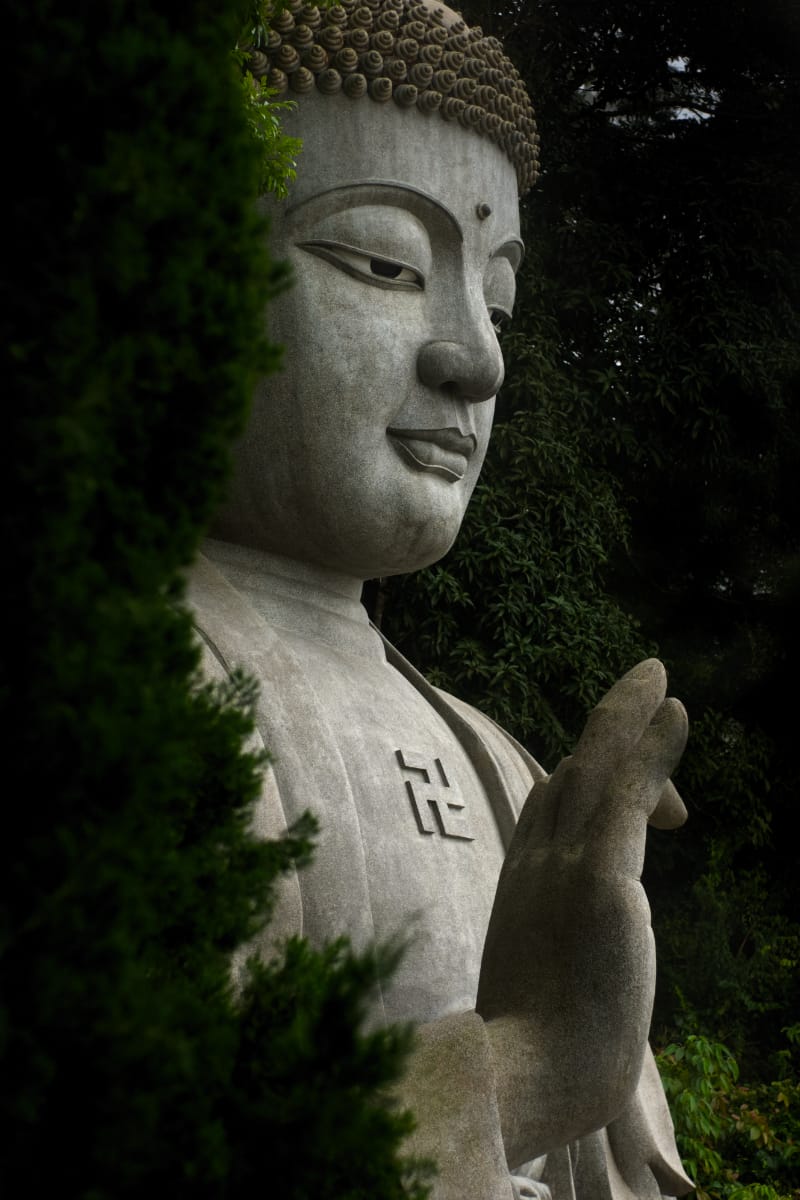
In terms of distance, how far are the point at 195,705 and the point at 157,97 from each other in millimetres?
554

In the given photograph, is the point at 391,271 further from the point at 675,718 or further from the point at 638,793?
the point at 638,793

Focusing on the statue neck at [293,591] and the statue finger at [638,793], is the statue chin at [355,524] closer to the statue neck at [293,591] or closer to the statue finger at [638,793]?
the statue neck at [293,591]

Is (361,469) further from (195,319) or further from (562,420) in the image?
(562,420)

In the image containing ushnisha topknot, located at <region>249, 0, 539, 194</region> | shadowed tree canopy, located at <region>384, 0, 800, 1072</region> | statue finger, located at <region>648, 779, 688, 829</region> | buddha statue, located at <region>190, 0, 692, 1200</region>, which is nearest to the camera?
buddha statue, located at <region>190, 0, 692, 1200</region>

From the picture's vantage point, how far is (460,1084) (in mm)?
2529

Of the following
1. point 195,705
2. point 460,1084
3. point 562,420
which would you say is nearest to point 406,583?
point 562,420

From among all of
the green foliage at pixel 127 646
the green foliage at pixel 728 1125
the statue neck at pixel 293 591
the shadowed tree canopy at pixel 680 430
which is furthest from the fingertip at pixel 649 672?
the shadowed tree canopy at pixel 680 430

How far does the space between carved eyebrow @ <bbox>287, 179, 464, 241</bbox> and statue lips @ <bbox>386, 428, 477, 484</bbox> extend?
1.46 ft

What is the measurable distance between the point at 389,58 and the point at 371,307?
574 millimetres

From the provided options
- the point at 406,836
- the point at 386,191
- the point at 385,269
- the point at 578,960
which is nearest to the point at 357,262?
the point at 385,269

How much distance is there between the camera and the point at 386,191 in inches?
133

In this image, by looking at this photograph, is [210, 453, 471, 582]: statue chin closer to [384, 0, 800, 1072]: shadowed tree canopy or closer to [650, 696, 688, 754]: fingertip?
[650, 696, 688, 754]: fingertip

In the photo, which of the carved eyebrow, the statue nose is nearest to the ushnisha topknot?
the carved eyebrow

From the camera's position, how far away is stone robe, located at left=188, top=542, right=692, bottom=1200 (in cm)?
254
